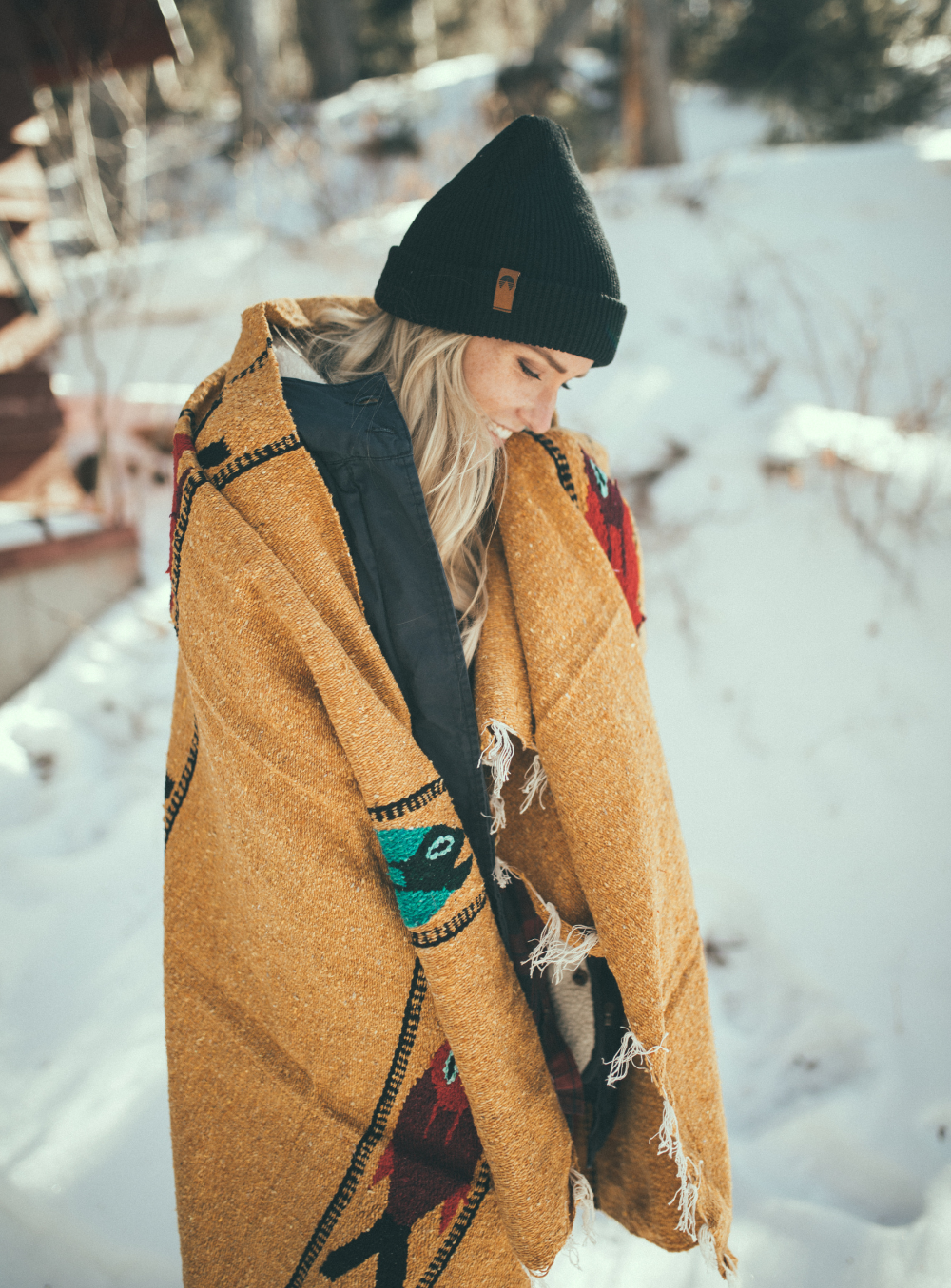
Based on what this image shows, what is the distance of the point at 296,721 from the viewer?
101 centimetres

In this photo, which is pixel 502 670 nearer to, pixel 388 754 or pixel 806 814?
pixel 388 754

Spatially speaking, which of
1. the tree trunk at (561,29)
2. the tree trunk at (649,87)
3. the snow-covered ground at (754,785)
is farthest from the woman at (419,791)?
the tree trunk at (561,29)

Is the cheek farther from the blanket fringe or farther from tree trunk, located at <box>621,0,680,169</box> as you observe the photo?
tree trunk, located at <box>621,0,680,169</box>

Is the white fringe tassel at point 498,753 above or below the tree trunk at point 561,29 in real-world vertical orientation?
below

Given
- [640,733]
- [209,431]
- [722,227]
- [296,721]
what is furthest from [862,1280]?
[722,227]

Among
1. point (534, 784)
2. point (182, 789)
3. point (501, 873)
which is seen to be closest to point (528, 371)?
point (534, 784)

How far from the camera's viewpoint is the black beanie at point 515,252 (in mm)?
1094

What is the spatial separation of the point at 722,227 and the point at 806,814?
474 centimetres

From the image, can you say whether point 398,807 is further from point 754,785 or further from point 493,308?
point 754,785

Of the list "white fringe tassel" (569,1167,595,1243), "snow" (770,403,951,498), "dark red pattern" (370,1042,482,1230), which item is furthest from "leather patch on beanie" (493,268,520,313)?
"snow" (770,403,951,498)

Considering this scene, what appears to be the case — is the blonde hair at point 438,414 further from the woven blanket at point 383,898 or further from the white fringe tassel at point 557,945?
the white fringe tassel at point 557,945

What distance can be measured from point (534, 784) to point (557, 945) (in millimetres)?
280

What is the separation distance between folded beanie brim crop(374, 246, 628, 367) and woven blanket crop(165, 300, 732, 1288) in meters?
0.20

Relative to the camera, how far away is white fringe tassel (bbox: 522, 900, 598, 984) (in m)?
1.20
